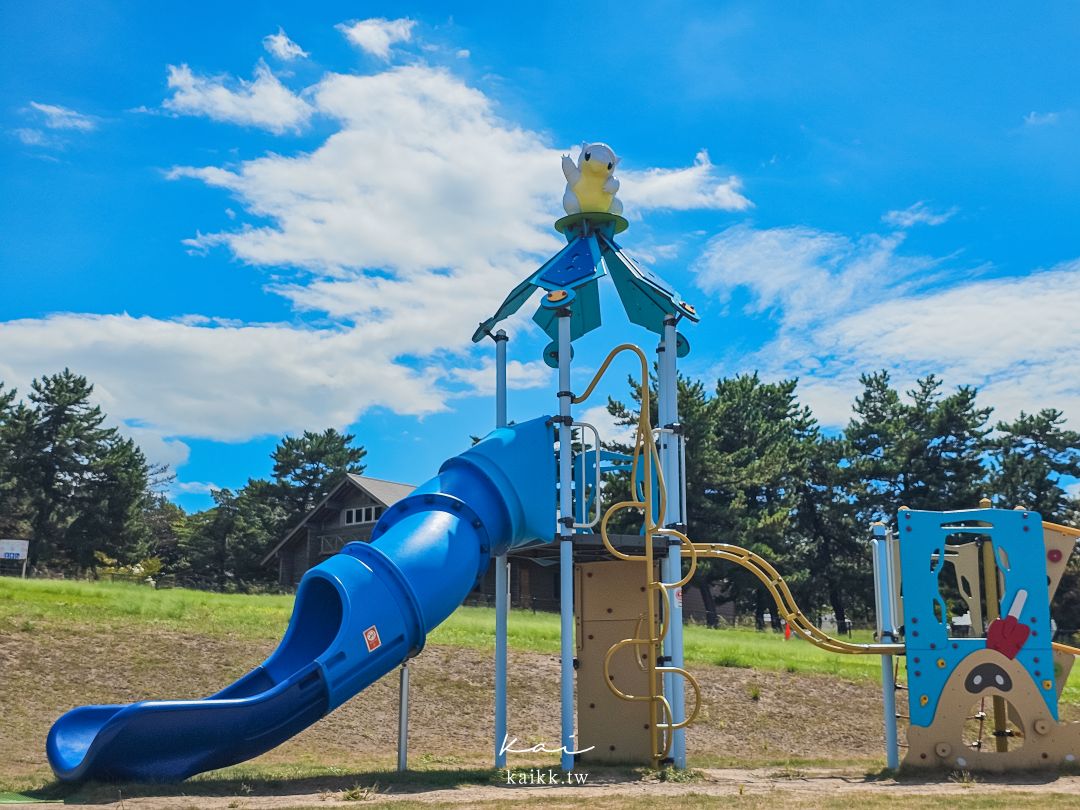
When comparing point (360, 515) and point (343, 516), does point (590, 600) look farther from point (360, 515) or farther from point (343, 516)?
point (343, 516)

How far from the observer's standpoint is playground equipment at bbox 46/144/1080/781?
31.0 ft

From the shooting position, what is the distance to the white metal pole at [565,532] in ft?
36.2

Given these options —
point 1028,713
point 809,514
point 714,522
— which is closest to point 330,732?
point 1028,713

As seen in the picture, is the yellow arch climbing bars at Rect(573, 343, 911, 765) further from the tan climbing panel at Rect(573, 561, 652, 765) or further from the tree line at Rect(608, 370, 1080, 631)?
the tree line at Rect(608, 370, 1080, 631)

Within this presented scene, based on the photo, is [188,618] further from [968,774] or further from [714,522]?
[714,522]

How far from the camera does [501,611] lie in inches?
498

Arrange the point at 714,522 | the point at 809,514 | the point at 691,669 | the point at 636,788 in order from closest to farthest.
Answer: the point at 636,788 → the point at 691,669 → the point at 714,522 → the point at 809,514

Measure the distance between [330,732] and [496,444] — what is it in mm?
6795

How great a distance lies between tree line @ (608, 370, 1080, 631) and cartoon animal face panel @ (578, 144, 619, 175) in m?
30.0

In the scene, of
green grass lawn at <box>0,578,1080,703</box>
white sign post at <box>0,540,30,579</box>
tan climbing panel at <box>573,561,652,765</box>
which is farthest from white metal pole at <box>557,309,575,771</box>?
white sign post at <box>0,540,30,579</box>

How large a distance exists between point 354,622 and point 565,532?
104 inches

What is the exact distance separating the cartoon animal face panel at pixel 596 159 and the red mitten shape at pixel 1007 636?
6.94 m

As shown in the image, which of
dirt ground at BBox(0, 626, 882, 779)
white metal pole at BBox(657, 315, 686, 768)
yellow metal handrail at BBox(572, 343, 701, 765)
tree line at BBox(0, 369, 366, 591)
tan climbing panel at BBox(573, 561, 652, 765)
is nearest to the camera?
yellow metal handrail at BBox(572, 343, 701, 765)

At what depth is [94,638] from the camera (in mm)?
18797
